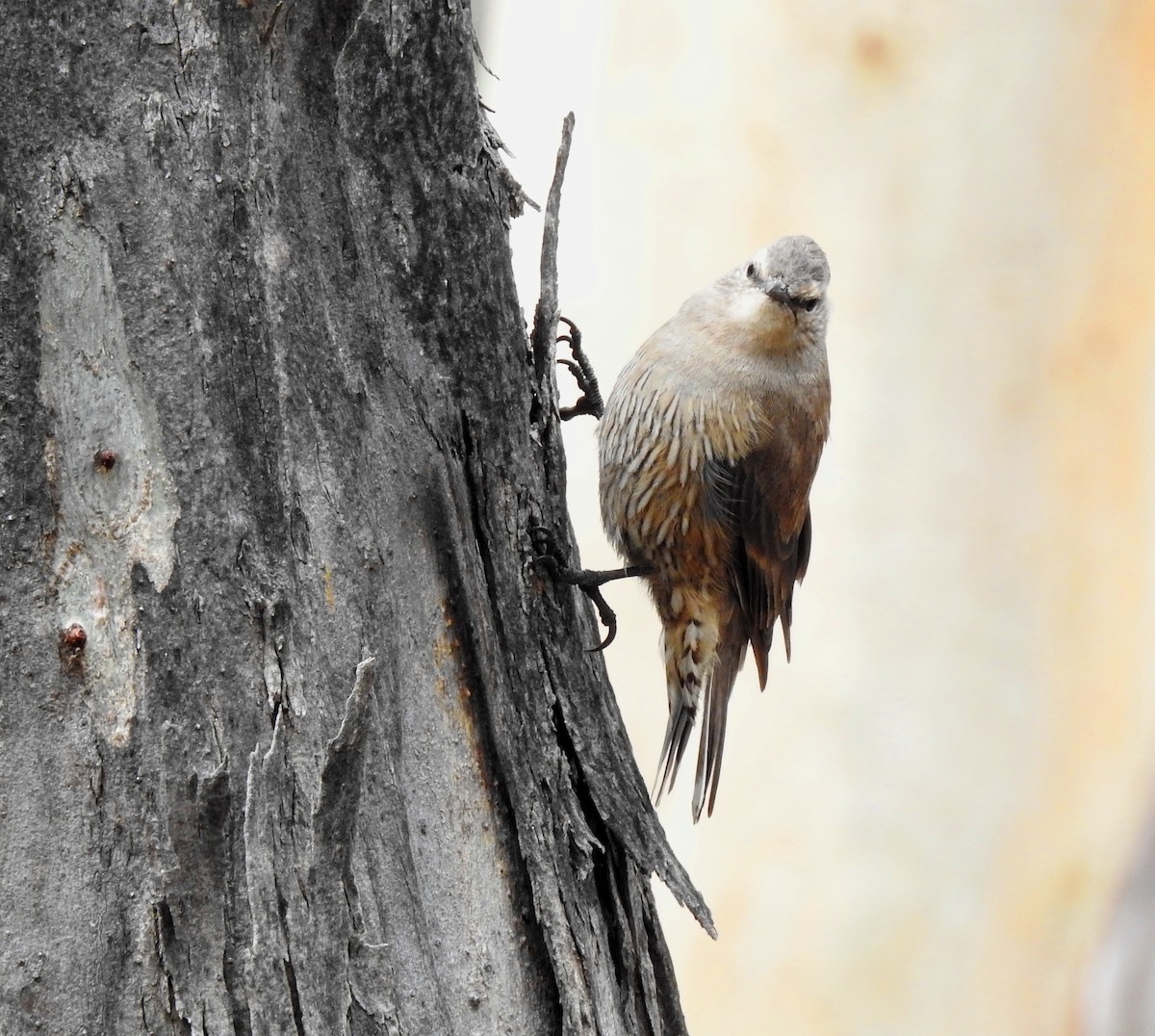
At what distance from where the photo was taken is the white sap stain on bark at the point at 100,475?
1.33 metres

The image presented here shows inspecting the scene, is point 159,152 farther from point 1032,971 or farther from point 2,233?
point 1032,971

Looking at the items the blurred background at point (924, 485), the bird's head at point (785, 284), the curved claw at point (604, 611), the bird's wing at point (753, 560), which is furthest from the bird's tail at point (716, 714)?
the blurred background at point (924, 485)

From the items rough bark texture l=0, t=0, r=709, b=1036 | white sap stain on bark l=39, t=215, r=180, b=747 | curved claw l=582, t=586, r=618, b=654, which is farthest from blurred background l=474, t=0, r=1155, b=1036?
white sap stain on bark l=39, t=215, r=180, b=747

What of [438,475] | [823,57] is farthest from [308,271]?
[823,57]

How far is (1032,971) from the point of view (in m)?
3.54

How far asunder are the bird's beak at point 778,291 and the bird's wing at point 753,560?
0.28 meters

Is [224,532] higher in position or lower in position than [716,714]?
higher

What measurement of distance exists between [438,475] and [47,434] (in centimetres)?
42

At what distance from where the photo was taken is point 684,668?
2609 millimetres

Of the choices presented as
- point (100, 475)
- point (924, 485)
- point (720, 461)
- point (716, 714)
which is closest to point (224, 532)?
point (100, 475)

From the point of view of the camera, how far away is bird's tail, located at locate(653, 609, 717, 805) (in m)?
2.59

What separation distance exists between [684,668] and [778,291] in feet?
2.46

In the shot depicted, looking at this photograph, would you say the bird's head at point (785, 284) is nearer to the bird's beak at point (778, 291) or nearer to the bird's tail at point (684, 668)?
the bird's beak at point (778, 291)

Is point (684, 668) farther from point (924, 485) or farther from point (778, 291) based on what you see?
point (924, 485)
